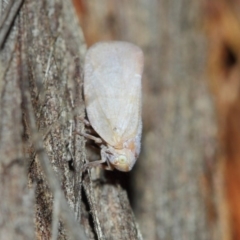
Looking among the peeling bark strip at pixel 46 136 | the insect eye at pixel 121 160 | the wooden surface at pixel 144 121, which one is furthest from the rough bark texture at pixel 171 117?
the insect eye at pixel 121 160

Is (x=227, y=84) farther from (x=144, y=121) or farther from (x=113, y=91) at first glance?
(x=113, y=91)

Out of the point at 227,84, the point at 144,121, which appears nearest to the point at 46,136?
the point at 144,121

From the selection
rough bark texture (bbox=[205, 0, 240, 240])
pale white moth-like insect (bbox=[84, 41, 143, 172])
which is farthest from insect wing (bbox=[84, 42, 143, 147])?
rough bark texture (bbox=[205, 0, 240, 240])

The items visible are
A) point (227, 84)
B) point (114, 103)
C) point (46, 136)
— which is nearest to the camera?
point (46, 136)

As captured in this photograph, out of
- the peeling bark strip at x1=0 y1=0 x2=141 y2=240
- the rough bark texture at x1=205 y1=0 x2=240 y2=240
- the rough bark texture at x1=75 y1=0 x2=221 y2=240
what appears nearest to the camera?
the peeling bark strip at x1=0 y1=0 x2=141 y2=240

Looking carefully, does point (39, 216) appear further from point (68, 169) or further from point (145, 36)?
point (145, 36)

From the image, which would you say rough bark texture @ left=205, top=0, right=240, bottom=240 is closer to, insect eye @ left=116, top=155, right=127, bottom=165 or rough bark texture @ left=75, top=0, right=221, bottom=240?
rough bark texture @ left=75, top=0, right=221, bottom=240

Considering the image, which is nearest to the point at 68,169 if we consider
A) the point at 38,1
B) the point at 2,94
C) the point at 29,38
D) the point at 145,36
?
the point at 2,94
